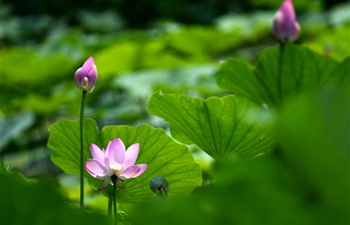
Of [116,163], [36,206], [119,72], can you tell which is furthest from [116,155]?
[119,72]

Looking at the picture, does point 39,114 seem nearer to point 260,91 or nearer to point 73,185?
point 73,185

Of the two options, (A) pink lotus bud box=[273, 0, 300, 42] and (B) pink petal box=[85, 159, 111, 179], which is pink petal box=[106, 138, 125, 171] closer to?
(B) pink petal box=[85, 159, 111, 179]

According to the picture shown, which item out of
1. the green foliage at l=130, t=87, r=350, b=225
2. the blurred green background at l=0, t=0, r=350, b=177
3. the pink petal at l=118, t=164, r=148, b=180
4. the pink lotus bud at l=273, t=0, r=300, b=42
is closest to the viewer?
the green foliage at l=130, t=87, r=350, b=225

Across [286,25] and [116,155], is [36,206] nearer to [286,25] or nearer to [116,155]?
[116,155]

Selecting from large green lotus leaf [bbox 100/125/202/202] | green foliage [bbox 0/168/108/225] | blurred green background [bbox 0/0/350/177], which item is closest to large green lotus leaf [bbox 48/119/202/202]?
large green lotus leaf [bbox 100/125/202/202]

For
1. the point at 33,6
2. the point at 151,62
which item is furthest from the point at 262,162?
the point at 33,6

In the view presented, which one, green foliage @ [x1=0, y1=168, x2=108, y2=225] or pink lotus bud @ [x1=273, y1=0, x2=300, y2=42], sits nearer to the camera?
green foliage @ [x1=0, y1=168, x2=108, y2=225]
